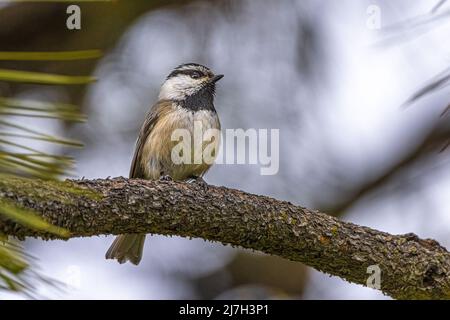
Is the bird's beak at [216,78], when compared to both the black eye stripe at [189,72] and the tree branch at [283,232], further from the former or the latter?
the tree branch at [283,232]

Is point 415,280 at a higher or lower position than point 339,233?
lower

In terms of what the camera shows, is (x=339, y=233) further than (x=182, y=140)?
No

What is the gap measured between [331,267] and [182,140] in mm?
1885

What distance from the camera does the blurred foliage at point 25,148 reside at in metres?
1.10

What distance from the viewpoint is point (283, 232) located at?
9.36ft

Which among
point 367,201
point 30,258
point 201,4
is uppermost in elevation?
point 201,4

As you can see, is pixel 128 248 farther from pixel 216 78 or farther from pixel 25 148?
pixel 25 148

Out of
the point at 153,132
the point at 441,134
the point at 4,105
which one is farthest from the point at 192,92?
the point at 4,105

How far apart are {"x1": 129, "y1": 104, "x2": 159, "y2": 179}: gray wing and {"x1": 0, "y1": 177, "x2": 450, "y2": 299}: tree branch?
1.81 metres

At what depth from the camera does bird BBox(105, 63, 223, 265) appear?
4.36 m

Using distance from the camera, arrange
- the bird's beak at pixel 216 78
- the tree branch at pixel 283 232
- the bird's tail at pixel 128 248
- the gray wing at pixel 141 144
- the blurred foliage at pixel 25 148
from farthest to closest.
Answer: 1. the bird's beak at pixel 216 78
2. the gray wing at pixel 141 144
3. the bird's tail at pixel 128 248
4. the tree branch at pixel 283 232
5. the blurred foliage at pixel 25 148

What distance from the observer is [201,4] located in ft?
16.0

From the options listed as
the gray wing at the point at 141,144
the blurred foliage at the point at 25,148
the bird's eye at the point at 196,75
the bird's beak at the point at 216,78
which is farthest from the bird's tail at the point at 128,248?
the blurred foliage at the point at 25,148
